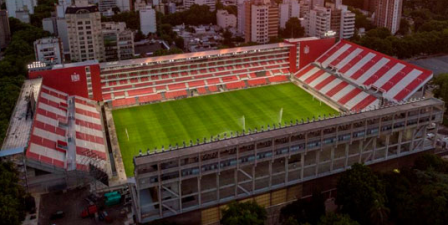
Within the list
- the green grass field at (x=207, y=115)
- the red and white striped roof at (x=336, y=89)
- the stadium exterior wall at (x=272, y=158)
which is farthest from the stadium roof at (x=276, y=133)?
the green grass field at (x=207, y=115)

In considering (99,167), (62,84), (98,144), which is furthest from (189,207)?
(62,84)

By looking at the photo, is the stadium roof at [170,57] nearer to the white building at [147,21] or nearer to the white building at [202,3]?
the white building at [147,21]

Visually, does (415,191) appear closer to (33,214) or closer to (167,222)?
(167,222)

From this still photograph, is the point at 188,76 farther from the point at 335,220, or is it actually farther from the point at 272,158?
the point at 335,220

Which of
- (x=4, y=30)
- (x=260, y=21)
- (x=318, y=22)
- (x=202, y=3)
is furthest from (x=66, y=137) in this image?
(x=202, y=3)

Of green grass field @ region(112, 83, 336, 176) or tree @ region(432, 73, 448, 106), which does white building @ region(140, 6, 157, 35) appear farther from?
tree @ region(432, 73, 448, 106)

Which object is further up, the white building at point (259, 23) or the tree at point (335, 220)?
the white building at point (259, 23)

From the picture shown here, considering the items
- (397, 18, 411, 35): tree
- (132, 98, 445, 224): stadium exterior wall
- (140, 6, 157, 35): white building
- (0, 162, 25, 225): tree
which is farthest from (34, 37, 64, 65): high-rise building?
(397, 18, 411, 35): tree
